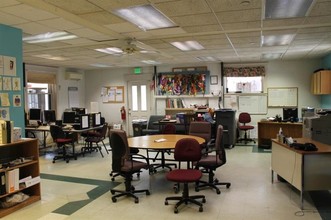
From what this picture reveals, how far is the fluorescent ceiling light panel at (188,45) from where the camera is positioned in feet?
20.2

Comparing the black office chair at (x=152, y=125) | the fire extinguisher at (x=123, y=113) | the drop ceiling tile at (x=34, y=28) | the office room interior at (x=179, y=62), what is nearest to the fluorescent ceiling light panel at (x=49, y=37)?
the office room interior at (x=179, y=62)

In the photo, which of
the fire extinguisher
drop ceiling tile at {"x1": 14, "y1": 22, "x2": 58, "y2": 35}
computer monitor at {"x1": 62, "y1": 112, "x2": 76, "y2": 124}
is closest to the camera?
drop ceiling tile at {"x1": 14, "y1": 22, "x2": 58, "y2": 35}

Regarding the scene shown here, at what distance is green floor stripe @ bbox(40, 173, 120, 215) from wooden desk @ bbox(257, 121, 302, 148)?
4.88 m

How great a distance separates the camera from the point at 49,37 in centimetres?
539

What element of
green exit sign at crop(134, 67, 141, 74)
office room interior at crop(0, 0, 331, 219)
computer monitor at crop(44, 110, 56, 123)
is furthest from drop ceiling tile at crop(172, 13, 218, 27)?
green exit sign at crop(134, 67, 141, 74)

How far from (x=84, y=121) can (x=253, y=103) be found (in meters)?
5.67

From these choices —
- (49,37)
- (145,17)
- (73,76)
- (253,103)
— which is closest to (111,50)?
(49,37)

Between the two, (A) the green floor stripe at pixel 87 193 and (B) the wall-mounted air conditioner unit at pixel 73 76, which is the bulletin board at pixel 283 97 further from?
(B) the wall-mounted air conditioner unit at pixel 73 76

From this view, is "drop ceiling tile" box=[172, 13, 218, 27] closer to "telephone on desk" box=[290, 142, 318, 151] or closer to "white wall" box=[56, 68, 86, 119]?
"telephone on desk" box=[290, 142, 318, 151]

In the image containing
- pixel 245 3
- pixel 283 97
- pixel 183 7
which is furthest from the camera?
pixel 283 97

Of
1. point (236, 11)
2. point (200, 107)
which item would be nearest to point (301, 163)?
point (236, 11)

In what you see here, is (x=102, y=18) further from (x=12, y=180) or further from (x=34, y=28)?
(x=12, y=180)

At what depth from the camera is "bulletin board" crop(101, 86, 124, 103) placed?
11.0 m

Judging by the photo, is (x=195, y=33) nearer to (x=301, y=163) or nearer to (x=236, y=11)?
(x=236, y=11)
